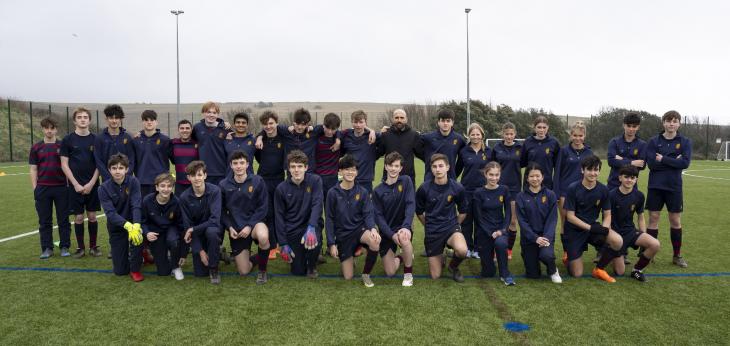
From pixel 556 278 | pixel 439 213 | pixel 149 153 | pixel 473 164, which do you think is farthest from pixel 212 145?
pixel 556 278

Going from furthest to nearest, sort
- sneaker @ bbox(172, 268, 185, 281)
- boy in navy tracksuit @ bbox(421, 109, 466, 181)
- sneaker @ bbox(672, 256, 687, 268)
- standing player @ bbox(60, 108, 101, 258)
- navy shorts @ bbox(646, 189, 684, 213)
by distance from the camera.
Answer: boy in navy tracksuit @ bbox(421, 109, 466, 181) → standing player @ bbox(60, 108, 101, 258) → navy shorts @ bbox(646, 189, 684, 213) → sneaker @ bbox(672, 256, 687, 268) → sneaker @ bbox(172, 268, 185, 281)

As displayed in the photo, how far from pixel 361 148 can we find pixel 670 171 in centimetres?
345

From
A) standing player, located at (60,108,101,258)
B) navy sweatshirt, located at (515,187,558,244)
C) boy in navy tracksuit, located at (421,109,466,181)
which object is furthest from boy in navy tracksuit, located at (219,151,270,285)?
navy sweatshirt, located at (515,187,558,244)

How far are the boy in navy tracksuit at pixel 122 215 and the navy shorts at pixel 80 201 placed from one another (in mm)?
819

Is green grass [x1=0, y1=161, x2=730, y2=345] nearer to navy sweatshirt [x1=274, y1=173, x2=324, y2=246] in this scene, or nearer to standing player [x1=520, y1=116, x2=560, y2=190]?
navy sweatshirt [x1=274, y1=173, x2=324, y2=246]

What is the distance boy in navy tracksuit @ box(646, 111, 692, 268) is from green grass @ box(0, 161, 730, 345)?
0.39 meters

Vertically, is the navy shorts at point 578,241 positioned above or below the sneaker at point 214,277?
above

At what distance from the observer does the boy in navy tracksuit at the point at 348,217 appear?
15.3 feet

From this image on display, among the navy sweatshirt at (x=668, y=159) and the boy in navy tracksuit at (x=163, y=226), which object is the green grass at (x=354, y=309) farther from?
the navy sweatshirt at (x=668, y=159)

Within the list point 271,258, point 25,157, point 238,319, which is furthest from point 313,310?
point 25,157

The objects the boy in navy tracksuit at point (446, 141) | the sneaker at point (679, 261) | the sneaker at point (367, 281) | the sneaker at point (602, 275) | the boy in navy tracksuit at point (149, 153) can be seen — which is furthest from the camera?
the boy in navy tracksuit at point (446, 141)

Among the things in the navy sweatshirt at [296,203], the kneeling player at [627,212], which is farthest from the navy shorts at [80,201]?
the kneeling player at [627,212]

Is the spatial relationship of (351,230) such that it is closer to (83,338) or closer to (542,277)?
(542,277)

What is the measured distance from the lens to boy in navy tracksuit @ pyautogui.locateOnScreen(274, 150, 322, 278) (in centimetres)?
475
